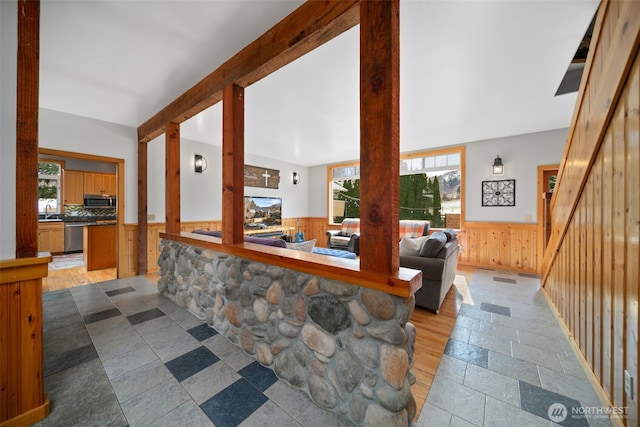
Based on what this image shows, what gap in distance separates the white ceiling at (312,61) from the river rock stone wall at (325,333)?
5.97 feet

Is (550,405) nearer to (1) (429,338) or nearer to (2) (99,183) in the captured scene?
(1) (429,338)

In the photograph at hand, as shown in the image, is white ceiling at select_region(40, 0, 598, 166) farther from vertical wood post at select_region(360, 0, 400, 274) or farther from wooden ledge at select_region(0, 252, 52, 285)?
wooden ledge at select_region(0, 252, 52, 285)

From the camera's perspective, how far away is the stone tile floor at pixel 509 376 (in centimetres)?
132

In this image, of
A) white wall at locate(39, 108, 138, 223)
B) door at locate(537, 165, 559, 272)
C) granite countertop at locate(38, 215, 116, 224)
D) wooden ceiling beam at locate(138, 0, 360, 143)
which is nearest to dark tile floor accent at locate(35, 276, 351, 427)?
white wall at locate(39, 108, 138, 223)

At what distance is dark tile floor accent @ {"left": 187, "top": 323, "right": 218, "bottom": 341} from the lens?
210 cm

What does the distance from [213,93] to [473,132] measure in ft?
14.2

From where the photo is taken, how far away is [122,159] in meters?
3.85

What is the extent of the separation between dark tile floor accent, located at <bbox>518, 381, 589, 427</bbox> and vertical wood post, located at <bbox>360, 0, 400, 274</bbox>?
126cm

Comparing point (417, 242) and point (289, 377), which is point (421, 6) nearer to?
point (417, 242)

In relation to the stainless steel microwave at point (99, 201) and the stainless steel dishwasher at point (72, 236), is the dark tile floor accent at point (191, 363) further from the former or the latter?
the stainless steel microwave at point (99, 201)

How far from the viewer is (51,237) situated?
5.53 meters

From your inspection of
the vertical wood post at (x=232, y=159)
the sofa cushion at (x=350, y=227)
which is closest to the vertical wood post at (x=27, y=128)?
the vertical wood post at (x=232, y=159)

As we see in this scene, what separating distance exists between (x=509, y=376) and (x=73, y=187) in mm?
9238

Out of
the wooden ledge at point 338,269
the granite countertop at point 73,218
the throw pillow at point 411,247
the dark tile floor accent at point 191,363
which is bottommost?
the dark tile floor accent at point 191,363
